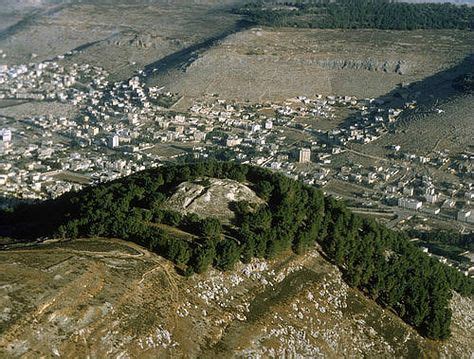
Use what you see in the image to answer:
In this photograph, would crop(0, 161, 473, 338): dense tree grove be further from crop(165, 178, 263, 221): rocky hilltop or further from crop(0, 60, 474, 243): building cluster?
crop(0, 60, 474, 243): building cluster

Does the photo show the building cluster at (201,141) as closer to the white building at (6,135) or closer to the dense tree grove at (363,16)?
the white building at (6,135)

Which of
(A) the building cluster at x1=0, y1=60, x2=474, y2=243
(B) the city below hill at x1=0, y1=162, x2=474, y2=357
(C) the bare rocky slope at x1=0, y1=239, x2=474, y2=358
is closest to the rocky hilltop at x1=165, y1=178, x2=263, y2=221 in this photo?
(B) the city below hill at x1=0, y1=162, x2=474, y2=357

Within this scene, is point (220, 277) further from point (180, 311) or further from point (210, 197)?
point (210, 197)

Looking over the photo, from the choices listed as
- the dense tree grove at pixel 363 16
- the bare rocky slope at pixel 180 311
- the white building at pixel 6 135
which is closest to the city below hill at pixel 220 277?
the bare rocky slope at pixel 180 311

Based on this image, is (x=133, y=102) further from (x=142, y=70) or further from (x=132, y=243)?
(x=132, y=243)

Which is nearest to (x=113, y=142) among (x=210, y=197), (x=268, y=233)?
(x=210, y=197)

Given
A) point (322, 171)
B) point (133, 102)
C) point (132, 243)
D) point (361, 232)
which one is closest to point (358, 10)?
point (133, 102)
